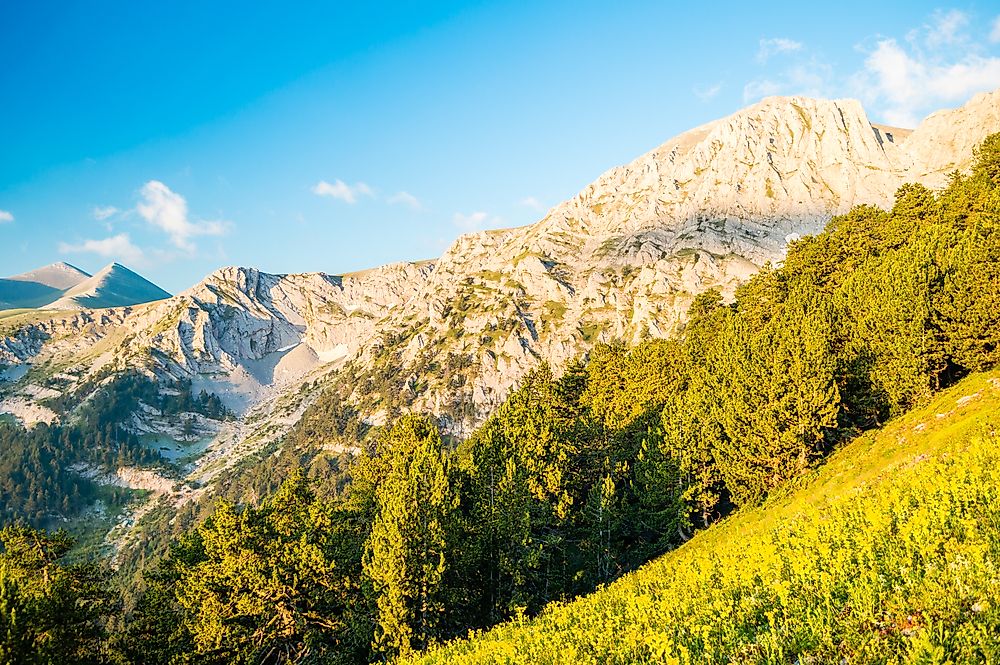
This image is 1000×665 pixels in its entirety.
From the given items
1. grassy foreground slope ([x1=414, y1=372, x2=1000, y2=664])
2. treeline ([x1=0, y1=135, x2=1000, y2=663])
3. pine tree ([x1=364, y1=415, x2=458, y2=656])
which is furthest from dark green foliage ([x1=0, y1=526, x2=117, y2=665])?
grassy foreground slope ([x1=414, y1=372, x2=1000, y2=664])

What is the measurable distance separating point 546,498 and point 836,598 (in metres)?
40.8

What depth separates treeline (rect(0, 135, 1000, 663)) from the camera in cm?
3484

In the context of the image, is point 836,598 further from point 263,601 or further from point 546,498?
point 546,498

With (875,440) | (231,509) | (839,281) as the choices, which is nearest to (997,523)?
(875,440)

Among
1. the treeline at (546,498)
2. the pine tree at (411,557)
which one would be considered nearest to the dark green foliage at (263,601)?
the treeline at (546,498)

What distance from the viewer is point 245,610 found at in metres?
34.3

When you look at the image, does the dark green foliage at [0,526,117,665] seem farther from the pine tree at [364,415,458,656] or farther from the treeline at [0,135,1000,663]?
the pine tree at [364,415,458,656]

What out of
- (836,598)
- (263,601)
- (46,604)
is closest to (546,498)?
(263,601)

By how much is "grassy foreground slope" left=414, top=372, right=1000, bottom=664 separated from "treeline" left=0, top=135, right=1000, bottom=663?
2084 centimetres

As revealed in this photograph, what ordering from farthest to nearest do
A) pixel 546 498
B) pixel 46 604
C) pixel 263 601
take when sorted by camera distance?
pixel 546 498, pixel 263 601, pixel 46 604

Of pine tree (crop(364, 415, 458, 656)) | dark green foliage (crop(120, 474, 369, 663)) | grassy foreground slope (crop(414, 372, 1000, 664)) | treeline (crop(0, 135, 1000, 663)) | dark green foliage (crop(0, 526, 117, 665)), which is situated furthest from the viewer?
treeline (crop(0, 135, 1000, 663))

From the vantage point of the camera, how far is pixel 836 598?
9312mm

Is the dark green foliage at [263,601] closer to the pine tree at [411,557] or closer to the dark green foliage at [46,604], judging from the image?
the pine tree at [411,557]

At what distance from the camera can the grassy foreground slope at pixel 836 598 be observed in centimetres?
724
